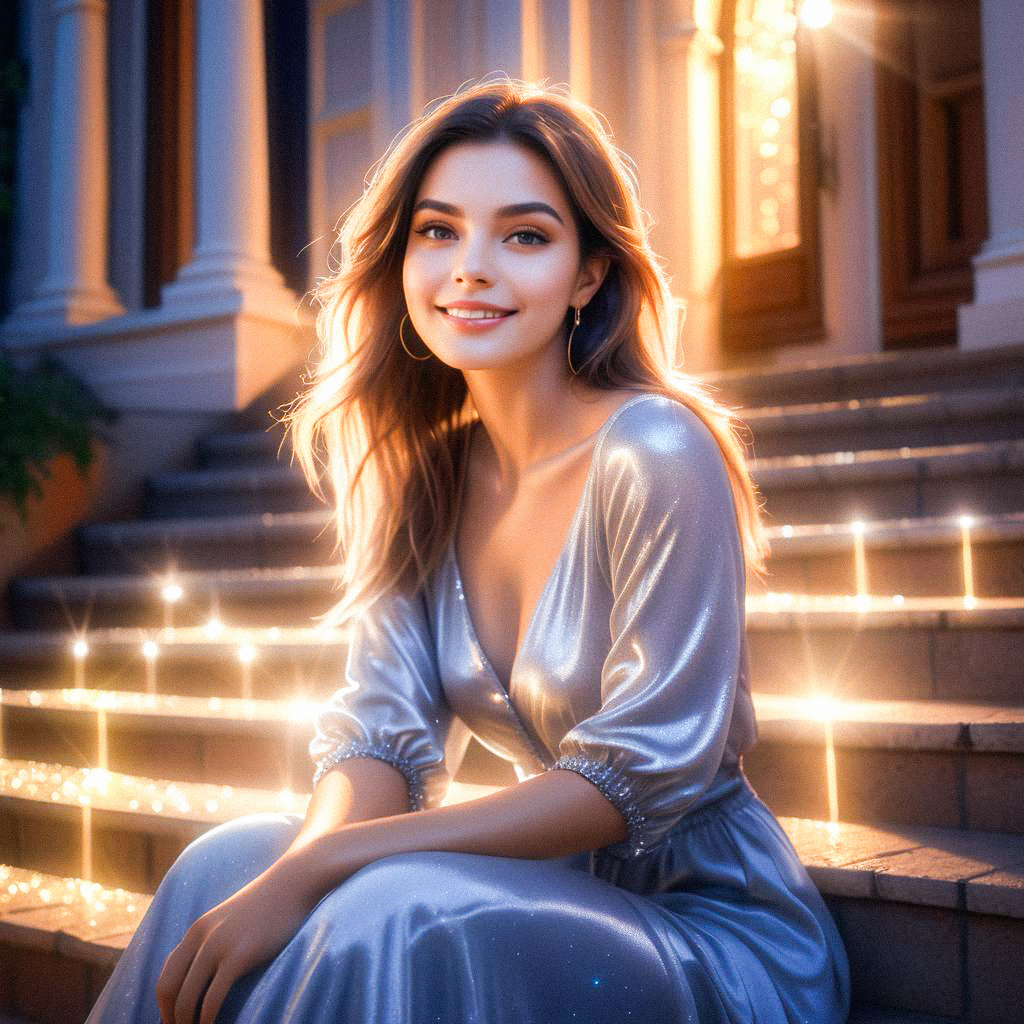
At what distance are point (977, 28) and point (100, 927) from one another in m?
5.63

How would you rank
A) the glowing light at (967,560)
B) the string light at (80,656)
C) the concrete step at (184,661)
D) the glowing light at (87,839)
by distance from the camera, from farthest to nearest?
the string light at (80,656) < the concrete step at (184,661) < the glowing light at (967,560) < the glowing light at (87,839)

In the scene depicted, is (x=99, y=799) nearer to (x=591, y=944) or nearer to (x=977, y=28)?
(x=591, y=944)

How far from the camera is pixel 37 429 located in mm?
4410

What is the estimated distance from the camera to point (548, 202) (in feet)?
5.35

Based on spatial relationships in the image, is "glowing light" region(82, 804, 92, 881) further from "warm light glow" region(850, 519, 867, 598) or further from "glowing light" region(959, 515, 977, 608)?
"glowing light" region(959, 515, 977, 608)

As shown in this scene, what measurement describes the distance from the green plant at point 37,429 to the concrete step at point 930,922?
10.7 ft

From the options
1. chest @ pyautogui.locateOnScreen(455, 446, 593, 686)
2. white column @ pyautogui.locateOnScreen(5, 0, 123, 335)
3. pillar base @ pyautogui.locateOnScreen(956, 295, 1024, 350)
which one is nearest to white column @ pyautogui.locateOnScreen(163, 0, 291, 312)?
white column @ pyautogui.locateOnScreen(5, 0, 123, 335)

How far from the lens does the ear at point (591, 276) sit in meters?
1.71

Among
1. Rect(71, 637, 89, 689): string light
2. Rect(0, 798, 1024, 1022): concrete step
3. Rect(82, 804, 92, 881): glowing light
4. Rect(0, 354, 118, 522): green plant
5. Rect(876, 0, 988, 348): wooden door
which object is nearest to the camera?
Rect(0, 798, 1024, 1022): concrete step

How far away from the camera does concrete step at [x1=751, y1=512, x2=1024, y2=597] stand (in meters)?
2.72

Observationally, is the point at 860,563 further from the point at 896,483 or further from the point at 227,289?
the point at 227,289

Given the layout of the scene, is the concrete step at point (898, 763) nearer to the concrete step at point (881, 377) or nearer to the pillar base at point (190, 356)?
the concrete step at point (881, 377)

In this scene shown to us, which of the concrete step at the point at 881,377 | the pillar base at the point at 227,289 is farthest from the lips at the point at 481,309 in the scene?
the pillar base at the point at 227,289

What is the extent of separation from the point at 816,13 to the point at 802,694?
16.1 ft
